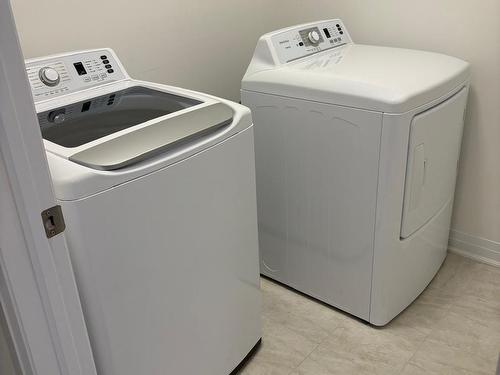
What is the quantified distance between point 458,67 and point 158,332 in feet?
4.45

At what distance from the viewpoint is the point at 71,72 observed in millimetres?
1498

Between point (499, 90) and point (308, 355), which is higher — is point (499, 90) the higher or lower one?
the higher one

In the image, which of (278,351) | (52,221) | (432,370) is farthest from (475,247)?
(52,221)

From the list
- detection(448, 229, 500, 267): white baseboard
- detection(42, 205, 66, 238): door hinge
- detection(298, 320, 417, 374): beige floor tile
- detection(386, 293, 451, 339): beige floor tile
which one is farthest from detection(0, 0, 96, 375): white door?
detection(448, 229, 500, 267): white baseboard

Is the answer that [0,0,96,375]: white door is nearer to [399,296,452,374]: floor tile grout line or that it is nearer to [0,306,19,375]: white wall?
[0,306,19,375]: white wall

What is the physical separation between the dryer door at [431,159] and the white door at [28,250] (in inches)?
44.4

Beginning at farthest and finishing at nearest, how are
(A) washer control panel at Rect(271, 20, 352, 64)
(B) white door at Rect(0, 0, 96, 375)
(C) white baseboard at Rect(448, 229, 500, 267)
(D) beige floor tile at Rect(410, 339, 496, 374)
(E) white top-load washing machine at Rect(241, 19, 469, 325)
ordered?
(C) white baseboard at Rect(448, 229, 500, 267) → (A) washer control panel at Rect(271, 20, 352, 64) → (D) beige floor tile at Rect(410, 339, 496, 374) → (E) white top-load washing machine at Rect(241, 19, 469, 325) → (B) white door at Rect(0, 0, 96, 375)

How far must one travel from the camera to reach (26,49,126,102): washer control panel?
1.41 metres

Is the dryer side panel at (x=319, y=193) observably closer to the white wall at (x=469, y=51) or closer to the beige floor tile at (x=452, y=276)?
the beige floor tile at (x=452, y=276)

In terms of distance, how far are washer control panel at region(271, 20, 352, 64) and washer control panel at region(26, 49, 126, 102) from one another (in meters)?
0.61

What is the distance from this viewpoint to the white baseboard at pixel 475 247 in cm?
217

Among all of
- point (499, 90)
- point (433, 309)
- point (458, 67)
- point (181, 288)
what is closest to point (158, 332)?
point (181, 288)

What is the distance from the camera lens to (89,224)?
1.04 metres

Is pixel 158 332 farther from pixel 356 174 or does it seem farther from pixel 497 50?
pixel 497 50
